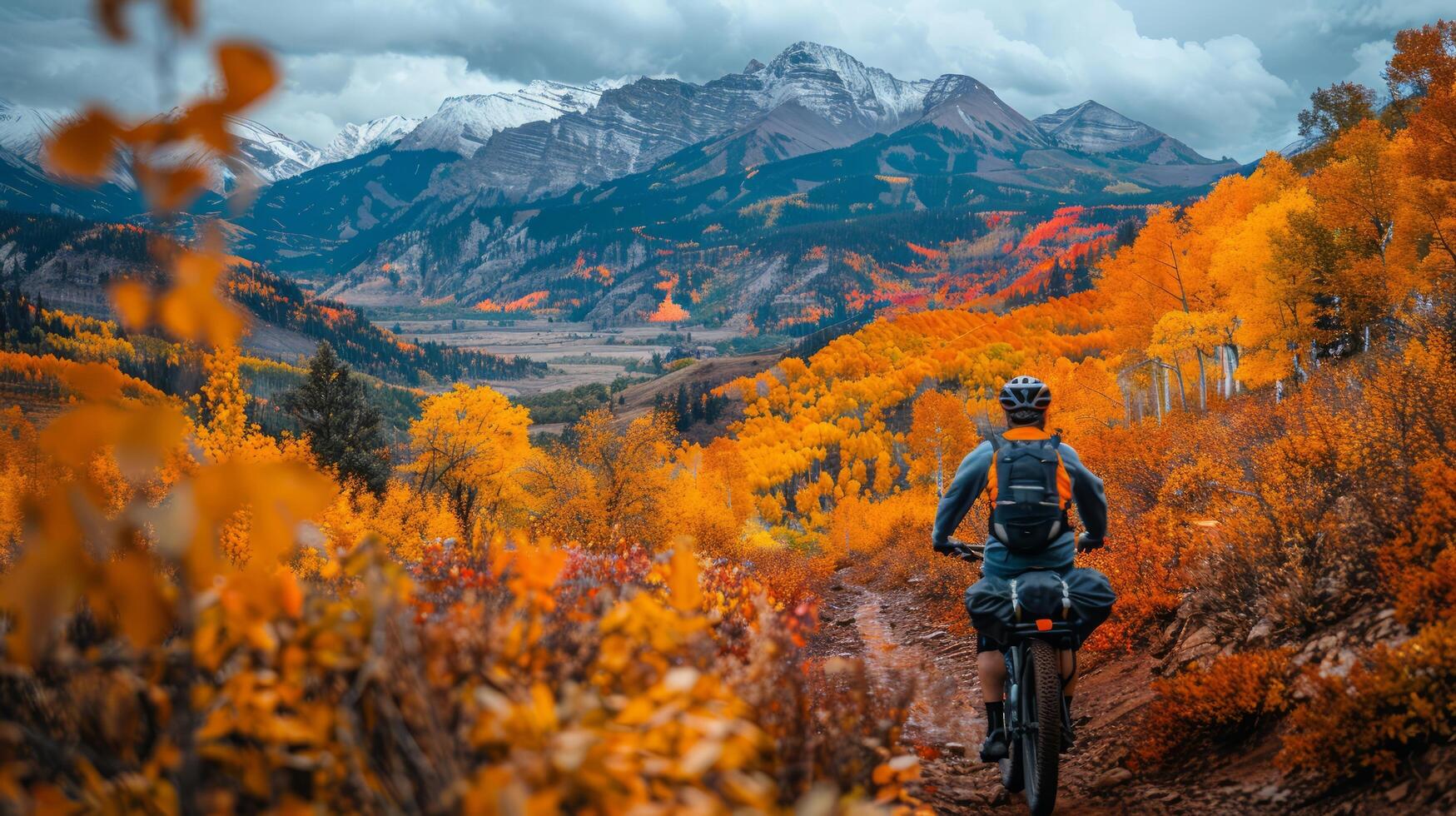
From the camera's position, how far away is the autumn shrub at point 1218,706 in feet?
16.6

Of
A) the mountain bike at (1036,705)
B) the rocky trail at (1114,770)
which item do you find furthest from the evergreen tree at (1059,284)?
the mountain bike at (1036,705)

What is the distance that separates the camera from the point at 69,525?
1681 mm

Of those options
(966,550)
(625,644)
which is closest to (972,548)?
(966,550)

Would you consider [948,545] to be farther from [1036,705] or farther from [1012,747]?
[1012,747]

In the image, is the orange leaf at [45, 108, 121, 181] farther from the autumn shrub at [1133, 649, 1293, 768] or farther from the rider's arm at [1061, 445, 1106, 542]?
the autumn shrub at [1133, 649, 1293, 768]

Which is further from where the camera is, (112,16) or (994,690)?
(994,690)

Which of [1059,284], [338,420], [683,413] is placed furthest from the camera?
[1059,284]

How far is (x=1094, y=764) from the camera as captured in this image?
5.91m

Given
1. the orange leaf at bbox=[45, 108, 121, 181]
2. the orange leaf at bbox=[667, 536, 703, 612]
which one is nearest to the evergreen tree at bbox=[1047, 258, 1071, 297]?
the orange leaf at bbox=[667, 536, 703, 612]

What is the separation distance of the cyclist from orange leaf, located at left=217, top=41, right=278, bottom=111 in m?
4.36

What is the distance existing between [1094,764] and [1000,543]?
211 cm

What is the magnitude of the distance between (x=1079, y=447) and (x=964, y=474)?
1602cm

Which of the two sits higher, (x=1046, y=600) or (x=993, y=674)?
(x=1046, y=600)

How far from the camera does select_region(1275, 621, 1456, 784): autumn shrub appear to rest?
13.0ft
